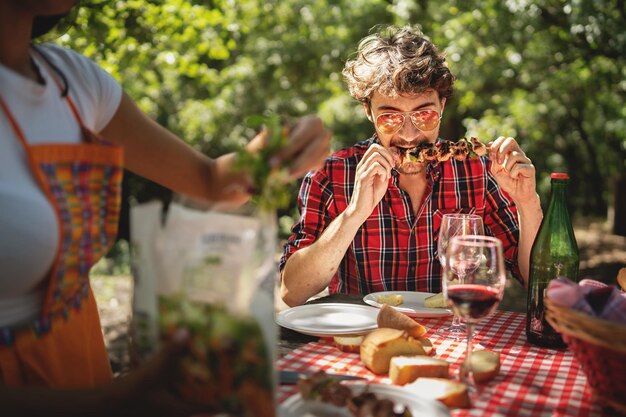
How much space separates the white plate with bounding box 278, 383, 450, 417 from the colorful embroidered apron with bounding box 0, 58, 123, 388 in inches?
20.4

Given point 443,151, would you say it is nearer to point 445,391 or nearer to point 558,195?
point 558,195

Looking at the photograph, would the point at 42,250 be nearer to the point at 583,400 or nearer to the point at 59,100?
the point at 59,100

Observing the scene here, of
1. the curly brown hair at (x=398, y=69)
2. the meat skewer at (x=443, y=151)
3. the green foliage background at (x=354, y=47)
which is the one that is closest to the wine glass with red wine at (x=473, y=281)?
the meat skewer at (x=443, y=151)

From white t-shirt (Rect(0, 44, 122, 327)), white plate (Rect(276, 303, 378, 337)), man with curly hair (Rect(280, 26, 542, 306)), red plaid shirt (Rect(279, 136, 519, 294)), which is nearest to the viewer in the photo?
white t-shirt (Rect(0, 44, 122, 327))

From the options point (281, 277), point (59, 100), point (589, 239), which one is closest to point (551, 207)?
point (281, 277)

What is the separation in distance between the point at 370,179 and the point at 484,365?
3.53 feet

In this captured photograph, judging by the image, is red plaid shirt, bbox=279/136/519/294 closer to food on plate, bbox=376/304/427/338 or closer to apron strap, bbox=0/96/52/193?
food on plate, bbox=376/304/427/338

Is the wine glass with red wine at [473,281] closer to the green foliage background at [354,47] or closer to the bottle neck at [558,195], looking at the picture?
the bottle neck at [558,195]

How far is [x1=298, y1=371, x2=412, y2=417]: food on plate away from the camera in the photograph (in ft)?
4.06

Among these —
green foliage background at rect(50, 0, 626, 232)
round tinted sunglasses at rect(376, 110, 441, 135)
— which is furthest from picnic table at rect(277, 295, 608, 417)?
green foliage background at rect(50, 0, 626, 232)

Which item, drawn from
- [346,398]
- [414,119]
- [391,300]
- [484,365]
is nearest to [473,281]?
[484,365]

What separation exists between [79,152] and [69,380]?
54 cm

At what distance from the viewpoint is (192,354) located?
37.5 inches

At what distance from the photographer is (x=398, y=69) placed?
275 cm
